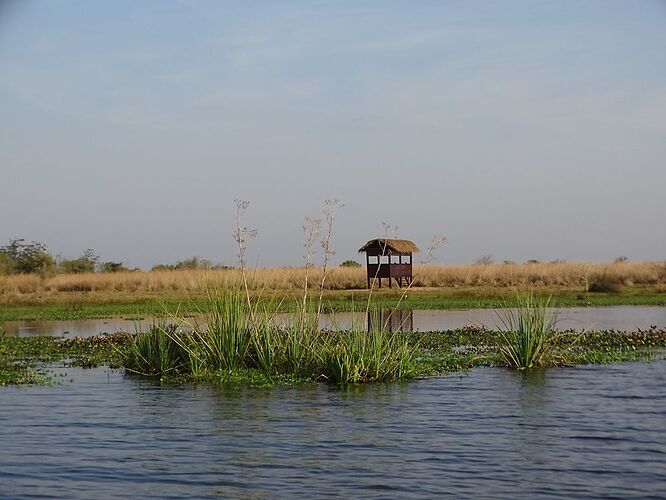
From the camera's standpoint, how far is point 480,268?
60188 mm

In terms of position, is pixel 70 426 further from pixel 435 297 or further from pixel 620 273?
pixel 620 273

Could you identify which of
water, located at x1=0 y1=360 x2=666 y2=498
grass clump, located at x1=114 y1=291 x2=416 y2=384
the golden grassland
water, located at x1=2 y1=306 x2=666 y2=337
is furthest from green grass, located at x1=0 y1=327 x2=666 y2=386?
the golden grassland

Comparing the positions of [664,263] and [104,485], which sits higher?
[664,263]

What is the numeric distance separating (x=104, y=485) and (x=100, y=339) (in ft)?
51.6

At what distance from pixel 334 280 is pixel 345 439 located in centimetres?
4468

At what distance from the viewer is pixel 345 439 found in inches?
511

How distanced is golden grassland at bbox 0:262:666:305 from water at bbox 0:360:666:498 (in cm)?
3163

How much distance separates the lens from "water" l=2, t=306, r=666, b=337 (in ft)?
102

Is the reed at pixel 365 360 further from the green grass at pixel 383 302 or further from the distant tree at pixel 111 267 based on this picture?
the distant tree at pixel 111 267

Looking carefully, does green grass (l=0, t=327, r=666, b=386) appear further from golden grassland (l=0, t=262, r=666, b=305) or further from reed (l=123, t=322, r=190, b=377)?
golden grassland (l=0, t=262, r=666, b=305)

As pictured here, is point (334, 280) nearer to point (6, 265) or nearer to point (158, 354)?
point (6, 265)

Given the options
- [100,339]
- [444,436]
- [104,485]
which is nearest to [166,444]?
[104,485]

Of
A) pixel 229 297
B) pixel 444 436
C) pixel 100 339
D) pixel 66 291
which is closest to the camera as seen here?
pixel 444 436

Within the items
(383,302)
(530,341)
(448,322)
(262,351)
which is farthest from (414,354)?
(383,302)
